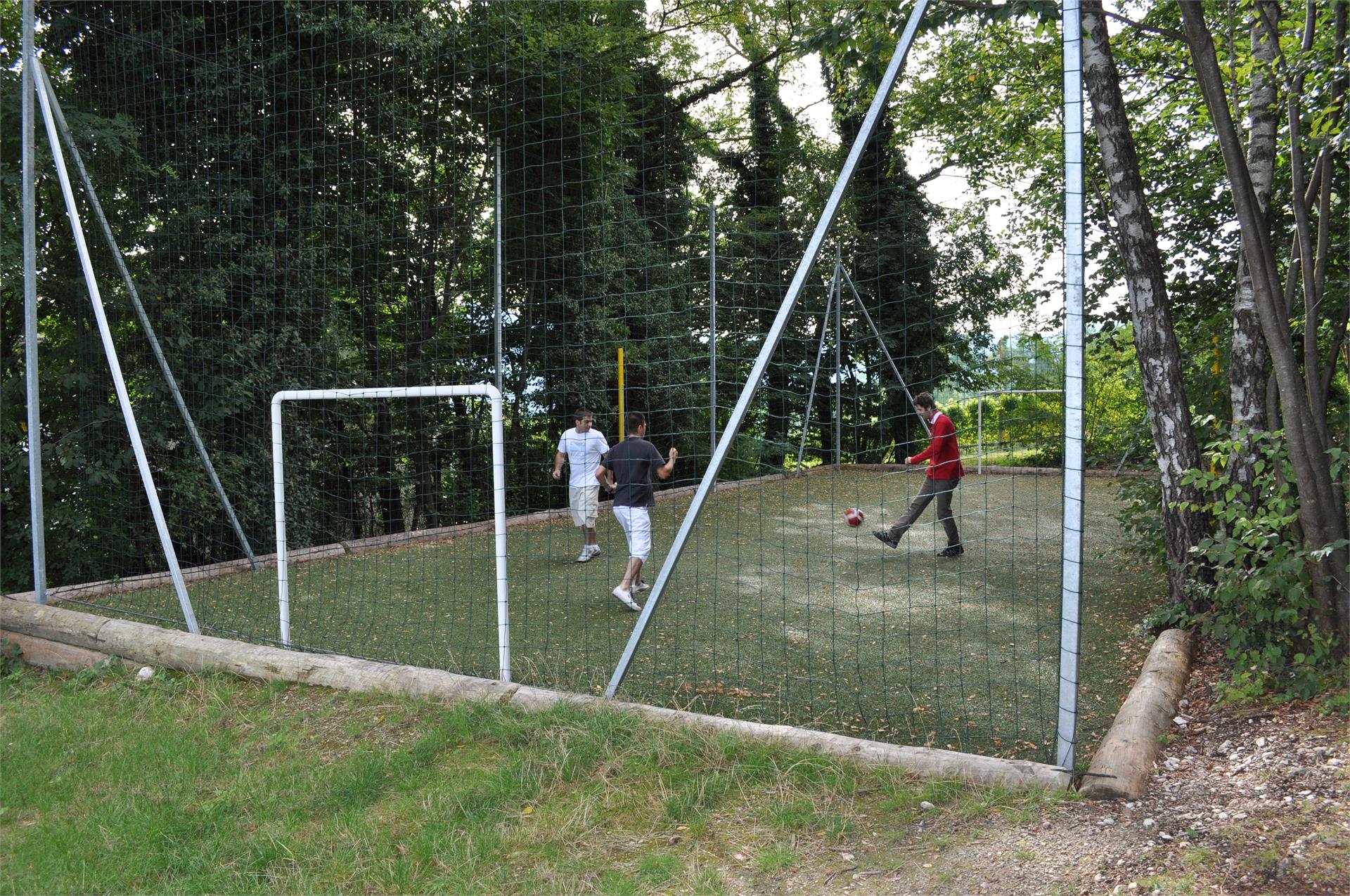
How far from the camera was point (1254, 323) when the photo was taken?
511 cm

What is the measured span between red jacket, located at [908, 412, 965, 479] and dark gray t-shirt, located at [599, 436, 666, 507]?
274cm

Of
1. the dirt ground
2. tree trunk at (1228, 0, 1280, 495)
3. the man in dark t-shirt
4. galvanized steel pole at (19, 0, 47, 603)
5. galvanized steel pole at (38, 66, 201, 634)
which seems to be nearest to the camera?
the dirt ground

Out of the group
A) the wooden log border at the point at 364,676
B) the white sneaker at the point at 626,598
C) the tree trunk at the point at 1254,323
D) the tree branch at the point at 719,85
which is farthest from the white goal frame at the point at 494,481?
the tree branch at the point at 719,85

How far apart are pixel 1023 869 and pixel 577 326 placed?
38.0 feet

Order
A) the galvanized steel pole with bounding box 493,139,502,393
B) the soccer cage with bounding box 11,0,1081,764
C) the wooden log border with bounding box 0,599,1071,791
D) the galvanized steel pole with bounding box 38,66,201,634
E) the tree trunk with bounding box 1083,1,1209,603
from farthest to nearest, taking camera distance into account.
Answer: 1. the galvanized steel pole with bounding box 493,139,502,393
2. the galvanized steel pole with bounding box 38,66,201,634
3. the tree trunk with bounding box 1083,1,1209,603
4. the soccer cage with bounding box 11,0,1081,764
5. the wooden log border with bounding box 0,599,1071,791

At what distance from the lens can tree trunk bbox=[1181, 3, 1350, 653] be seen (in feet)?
13.7

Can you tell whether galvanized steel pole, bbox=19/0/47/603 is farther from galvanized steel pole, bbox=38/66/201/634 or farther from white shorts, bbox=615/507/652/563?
white shorts, bbox=615/507/652/563

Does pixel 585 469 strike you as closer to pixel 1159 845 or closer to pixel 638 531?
pixel 638 531

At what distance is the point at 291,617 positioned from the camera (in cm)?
656

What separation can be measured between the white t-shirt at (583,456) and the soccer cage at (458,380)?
0.77 m

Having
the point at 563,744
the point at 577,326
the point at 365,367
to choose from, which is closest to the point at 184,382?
the point at 365,367

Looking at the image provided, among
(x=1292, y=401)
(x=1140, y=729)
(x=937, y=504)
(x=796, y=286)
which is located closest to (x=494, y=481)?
(x=796, y=286)

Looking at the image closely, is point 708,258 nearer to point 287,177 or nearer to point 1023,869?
point 287,177

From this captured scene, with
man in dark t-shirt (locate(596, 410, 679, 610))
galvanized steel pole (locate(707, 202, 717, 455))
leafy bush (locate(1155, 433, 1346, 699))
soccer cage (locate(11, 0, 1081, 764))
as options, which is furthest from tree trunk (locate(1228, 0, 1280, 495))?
galvanized steel pole (locate(707, 202, 717, 455))
